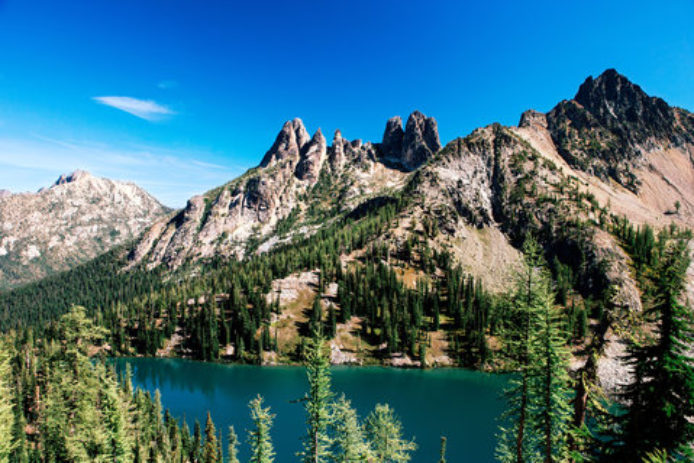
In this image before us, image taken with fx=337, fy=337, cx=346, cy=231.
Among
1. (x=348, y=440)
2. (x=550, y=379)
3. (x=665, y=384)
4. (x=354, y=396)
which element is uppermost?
(x=665, y=384)

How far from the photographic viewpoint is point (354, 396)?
91.7 m

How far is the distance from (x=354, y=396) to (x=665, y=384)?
295 feet

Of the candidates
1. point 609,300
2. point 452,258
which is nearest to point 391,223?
point 452,258

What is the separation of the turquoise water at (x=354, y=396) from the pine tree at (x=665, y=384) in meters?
58.0

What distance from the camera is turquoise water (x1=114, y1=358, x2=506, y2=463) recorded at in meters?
69.1

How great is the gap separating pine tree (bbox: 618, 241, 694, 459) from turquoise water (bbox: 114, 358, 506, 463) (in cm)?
5801

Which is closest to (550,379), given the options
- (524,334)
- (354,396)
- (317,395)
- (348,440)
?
(524,334)

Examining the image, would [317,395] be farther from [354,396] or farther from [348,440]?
[354,396]

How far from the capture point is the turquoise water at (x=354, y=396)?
69100 millimetres

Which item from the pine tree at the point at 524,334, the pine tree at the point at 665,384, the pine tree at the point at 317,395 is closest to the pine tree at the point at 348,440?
the pine tree at the point at 317,395

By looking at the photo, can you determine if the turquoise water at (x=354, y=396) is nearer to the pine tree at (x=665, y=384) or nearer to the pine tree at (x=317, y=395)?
the pine tree at (x=317, y=395)

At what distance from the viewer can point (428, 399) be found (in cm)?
9119

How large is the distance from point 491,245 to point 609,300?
199057 millimetres

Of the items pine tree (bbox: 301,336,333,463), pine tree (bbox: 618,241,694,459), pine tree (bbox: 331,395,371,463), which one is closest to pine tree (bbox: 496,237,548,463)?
pine tree (bbox: 618,241,694,459)
